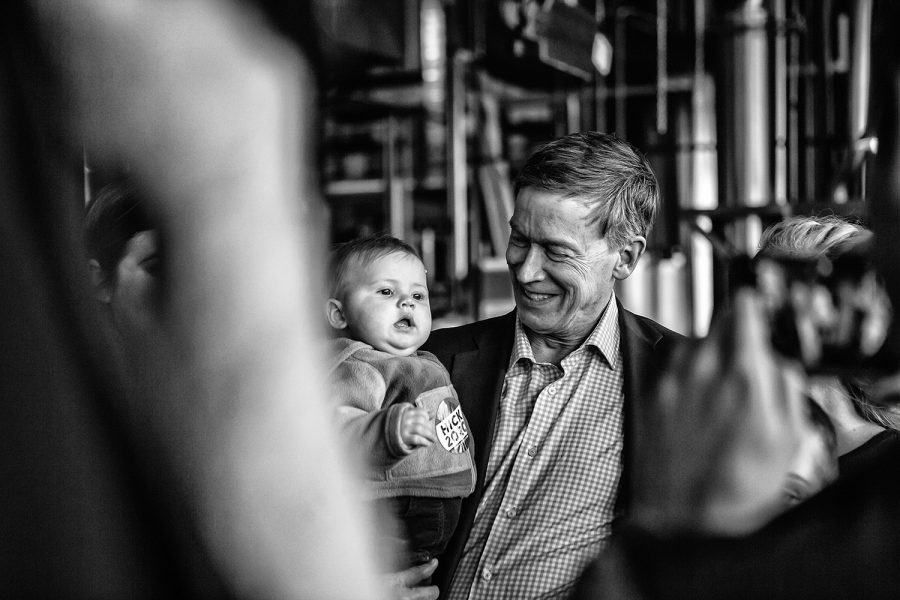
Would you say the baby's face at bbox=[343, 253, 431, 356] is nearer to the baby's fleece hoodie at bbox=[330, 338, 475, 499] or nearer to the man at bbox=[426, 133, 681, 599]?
the baby's fleece hoodie at bbox=[330, 338, 475, 499]

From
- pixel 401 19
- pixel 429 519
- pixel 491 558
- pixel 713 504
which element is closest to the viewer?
pixel 713 504

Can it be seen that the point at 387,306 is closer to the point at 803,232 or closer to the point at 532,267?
the point at 532,267

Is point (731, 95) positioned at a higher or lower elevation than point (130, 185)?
higher

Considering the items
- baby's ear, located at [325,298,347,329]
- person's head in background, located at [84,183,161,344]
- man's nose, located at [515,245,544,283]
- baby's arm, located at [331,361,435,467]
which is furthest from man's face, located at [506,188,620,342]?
person's head in background, located at [84,183,161,344]

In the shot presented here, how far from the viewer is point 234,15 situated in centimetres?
40

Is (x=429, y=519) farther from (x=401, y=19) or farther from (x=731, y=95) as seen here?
(x=731, y=95)

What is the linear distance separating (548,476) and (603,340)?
1.05 feet

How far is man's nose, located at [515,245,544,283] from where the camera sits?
6.68 ft

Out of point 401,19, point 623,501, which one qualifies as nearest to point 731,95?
point 401,19

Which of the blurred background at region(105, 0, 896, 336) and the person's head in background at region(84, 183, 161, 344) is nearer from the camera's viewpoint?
the person's head in background at region(84, 183, 161, 344)

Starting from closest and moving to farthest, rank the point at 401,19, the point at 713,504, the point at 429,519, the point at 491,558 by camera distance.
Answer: the point at 713,504, the point at 429,519, the point at 491,558, the point at 401,19

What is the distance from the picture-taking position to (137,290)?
469 mm

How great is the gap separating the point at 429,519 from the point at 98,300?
4.01ft

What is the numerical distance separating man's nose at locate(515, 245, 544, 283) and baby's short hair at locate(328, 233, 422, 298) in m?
0.28
